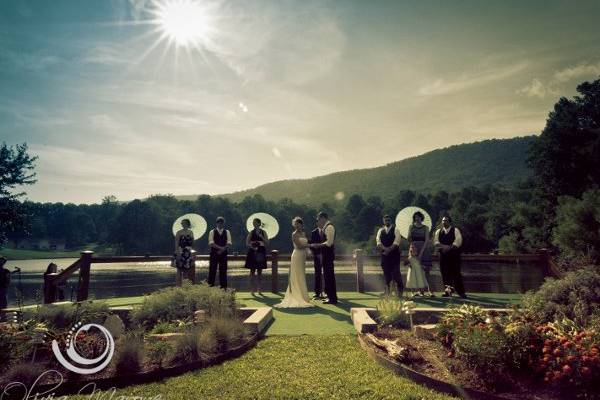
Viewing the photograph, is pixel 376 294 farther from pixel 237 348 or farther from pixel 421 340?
pixel 237 348

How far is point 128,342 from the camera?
5.28 meters

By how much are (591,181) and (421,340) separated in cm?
3176

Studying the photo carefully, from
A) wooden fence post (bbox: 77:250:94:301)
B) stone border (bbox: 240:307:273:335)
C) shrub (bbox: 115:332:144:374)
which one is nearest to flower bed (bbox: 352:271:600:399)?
stone border (bbox: 240:307:273:335)

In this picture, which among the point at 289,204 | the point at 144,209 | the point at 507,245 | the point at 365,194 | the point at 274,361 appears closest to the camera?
the point at 274,361

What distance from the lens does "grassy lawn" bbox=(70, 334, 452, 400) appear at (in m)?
4.29

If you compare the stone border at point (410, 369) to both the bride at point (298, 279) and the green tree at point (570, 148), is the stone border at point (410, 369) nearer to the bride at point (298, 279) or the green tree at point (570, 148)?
the bride at point (298, 279)

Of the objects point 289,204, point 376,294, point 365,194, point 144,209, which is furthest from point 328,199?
point 376,294

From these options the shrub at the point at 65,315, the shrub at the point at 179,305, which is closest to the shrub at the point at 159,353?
the shrub at the point at 179,305

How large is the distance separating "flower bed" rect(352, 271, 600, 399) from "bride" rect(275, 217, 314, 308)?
12.1 feet

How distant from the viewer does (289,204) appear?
111250mm

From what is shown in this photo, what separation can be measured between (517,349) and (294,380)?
261 centimetres

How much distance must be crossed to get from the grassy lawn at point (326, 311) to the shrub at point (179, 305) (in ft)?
3.67

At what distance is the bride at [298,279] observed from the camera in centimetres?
973

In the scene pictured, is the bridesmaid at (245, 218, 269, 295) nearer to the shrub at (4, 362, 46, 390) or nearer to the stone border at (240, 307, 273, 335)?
the stone border at (240, 307, 273, 335)
